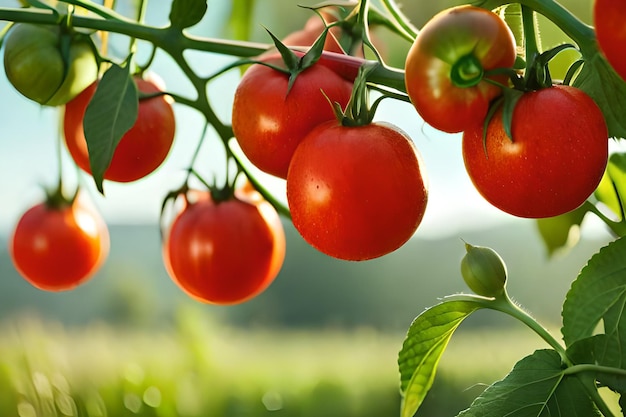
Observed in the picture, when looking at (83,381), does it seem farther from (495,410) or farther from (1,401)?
(495,410)

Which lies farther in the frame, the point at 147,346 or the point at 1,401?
the point at 147,346

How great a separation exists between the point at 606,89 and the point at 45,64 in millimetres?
299

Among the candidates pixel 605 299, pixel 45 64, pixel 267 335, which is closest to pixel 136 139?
pixel 45 64

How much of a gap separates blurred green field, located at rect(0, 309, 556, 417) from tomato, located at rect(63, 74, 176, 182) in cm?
120

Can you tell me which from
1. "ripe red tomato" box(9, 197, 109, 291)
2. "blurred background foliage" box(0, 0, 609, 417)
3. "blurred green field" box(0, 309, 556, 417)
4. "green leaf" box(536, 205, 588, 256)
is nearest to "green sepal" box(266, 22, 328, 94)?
"green leaf" box(536, 205, 588, 256)

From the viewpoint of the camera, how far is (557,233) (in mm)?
535

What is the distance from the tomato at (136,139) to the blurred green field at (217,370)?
47.1 inches

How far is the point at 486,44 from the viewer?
260 mm

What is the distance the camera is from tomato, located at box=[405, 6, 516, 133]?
0.85 ft

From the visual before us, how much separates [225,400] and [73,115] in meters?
1.56

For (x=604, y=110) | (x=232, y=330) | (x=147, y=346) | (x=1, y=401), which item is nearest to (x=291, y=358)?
(x=232, y=330)

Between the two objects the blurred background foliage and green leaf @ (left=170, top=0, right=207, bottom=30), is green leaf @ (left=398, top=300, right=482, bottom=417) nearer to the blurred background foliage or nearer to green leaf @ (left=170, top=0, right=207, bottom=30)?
green leaf @ (left=170, top=0, right=207, bottom=30)

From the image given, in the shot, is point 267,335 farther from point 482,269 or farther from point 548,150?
→ point 548,150

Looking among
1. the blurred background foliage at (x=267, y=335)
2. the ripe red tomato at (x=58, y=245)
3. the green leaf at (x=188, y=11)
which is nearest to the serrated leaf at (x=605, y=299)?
the green leaf at (x=188, y=11)
